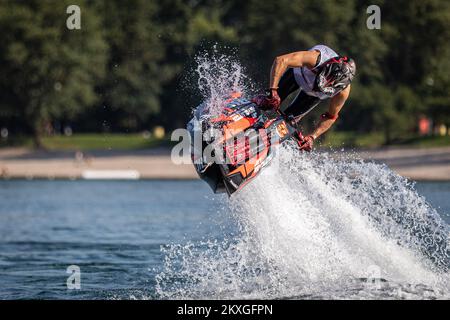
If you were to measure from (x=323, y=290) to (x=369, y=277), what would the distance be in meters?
1.02

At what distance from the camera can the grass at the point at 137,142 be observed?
49906mm

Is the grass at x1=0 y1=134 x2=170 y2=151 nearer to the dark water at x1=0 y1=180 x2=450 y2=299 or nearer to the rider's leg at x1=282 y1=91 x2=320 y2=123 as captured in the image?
the dark water at x1=0 y1=180 x2=450 y2=299

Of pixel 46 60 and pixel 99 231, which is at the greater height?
pixel 46 60

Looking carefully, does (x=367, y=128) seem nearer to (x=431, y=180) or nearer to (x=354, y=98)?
(x=354, y=98)

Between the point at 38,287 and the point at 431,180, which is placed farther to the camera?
the point at 431,180

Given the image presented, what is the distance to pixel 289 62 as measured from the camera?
12508 mm

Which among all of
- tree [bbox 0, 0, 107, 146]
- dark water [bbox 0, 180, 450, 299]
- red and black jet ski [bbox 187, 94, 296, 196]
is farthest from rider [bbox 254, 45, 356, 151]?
tree [bbox 0, 0, 107, 146]

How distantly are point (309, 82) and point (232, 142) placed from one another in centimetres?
125

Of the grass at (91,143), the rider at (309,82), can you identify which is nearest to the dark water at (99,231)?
the rider at (309,82)

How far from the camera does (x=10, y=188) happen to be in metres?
38.1

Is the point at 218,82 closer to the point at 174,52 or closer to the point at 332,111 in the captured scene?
the point at 332,111

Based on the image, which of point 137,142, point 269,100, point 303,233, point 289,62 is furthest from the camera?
point 137,142

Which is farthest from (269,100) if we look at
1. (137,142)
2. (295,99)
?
(137,142)
